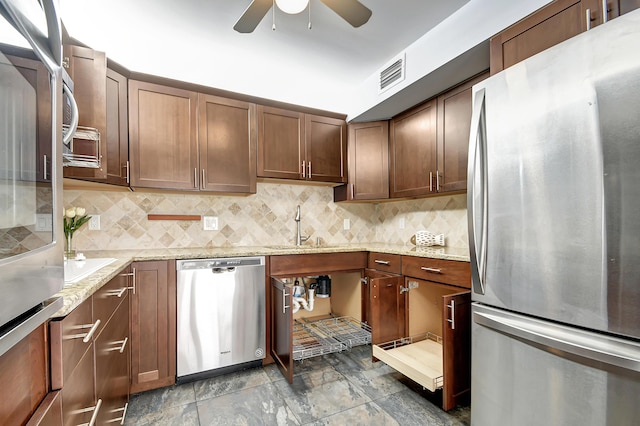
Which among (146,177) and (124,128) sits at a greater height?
(124,128)

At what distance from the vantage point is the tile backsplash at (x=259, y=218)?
2.34 m

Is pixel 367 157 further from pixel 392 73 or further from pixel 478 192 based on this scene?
pixel 478 192

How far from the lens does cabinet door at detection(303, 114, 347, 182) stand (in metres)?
2.79

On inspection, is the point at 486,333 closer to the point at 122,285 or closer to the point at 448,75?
the point at 448,75

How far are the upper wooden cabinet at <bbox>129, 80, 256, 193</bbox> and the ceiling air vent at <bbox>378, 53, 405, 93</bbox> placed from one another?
3.73 ft

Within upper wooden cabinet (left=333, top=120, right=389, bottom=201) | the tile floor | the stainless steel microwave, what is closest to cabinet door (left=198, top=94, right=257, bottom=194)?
upper wooden cabinet (left=333, top=120, right=389, bottom=201)

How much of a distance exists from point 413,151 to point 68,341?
2504mm

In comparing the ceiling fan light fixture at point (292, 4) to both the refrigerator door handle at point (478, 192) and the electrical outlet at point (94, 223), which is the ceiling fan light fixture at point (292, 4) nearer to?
the refrigerator door handle at point (478, 192)

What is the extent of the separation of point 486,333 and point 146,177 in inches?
93.2

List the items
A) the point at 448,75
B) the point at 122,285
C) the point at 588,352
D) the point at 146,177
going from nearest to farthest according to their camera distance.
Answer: the point at 588,352, the point at 122,285, the point at 448,75, the point at 146,177

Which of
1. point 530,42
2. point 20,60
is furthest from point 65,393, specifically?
point 530,42

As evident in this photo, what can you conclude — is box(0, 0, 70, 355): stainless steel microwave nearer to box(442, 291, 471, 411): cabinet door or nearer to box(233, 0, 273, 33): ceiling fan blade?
box(233, 0, 273, 33): ceiling fan blade

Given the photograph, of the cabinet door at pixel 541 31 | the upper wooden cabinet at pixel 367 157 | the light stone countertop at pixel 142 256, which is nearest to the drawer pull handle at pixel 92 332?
the light stone countertop at pixel 142 256

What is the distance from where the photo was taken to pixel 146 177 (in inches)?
86.0
